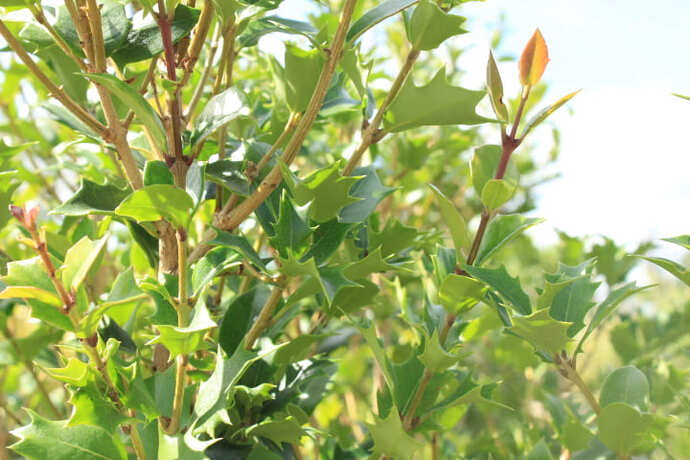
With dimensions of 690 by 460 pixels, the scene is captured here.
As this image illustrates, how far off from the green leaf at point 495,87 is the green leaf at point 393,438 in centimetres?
35

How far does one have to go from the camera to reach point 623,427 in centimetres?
81

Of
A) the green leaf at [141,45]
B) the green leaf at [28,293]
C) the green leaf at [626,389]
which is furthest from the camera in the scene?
the green leaf at [626,389]

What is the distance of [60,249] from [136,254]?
0.12 m

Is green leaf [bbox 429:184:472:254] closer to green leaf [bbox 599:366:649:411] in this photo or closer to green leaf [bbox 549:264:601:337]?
green leaf [bbox 549:264:601:337]

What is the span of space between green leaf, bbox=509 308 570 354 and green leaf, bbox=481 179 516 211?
0.12 m

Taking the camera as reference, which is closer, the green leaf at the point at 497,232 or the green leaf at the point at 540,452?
the green leaf at the point at 497,232

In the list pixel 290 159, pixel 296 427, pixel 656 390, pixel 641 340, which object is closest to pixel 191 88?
pixel 290 159

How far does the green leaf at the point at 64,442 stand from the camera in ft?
2.09

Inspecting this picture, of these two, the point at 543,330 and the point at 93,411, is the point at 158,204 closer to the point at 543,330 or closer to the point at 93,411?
the point at 93,411

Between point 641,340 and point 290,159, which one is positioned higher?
point 290,159

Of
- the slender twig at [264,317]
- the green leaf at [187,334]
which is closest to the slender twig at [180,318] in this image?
the green leaf at [187,334]

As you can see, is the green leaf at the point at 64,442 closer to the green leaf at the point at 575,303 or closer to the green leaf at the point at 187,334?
the green leaf at the point at 187,334

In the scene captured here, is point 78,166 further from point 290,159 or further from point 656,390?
point 656,390

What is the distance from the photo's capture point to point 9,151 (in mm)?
920
